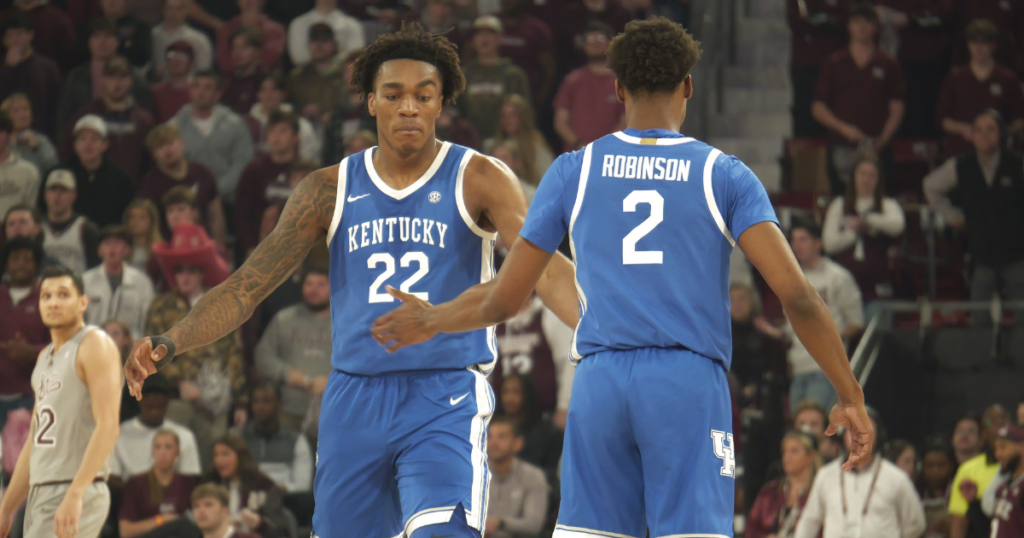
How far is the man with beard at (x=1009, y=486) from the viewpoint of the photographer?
7977 mm

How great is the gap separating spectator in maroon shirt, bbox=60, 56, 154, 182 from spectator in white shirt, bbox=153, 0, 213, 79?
86 cm

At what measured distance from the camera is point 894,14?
12406mm

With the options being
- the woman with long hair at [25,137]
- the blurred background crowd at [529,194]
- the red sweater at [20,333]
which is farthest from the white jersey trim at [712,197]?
the woman with long hair at [25,137]

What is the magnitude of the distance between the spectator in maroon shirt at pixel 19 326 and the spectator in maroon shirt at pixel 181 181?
1.24 m

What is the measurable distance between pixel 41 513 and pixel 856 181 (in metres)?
6.71

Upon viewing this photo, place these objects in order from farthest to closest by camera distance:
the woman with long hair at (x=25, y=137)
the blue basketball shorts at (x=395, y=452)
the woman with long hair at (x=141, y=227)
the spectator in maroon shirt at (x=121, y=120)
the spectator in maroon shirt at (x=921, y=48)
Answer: the spectator in maroon shirt at (x=921, y=48), the spectator in maroon shirt at (x=121, y=120), the woman with long hair at (x=25, y=137), the woman with long hair at (x=141, y=227), the blue basketball shorts at (x=395, y=452)

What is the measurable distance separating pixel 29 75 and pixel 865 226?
755 centimetres

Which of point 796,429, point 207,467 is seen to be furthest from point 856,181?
point 207,467

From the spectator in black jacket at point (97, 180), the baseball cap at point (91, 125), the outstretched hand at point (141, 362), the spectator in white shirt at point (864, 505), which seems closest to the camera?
the outstretched hand at point (141, 362)

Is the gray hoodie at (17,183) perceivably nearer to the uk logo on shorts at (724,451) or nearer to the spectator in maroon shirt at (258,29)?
the spectator in maroon shirt at (258,29)

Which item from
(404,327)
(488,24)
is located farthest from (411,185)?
(488,24)

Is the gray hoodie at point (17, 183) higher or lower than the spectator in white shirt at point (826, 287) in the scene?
higher

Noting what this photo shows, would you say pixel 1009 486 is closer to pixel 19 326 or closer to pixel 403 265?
pixel 403 265

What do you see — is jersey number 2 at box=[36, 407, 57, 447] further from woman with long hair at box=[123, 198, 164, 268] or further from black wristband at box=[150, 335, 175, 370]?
woman with long hair at box=[123, 198, 164, 268]
